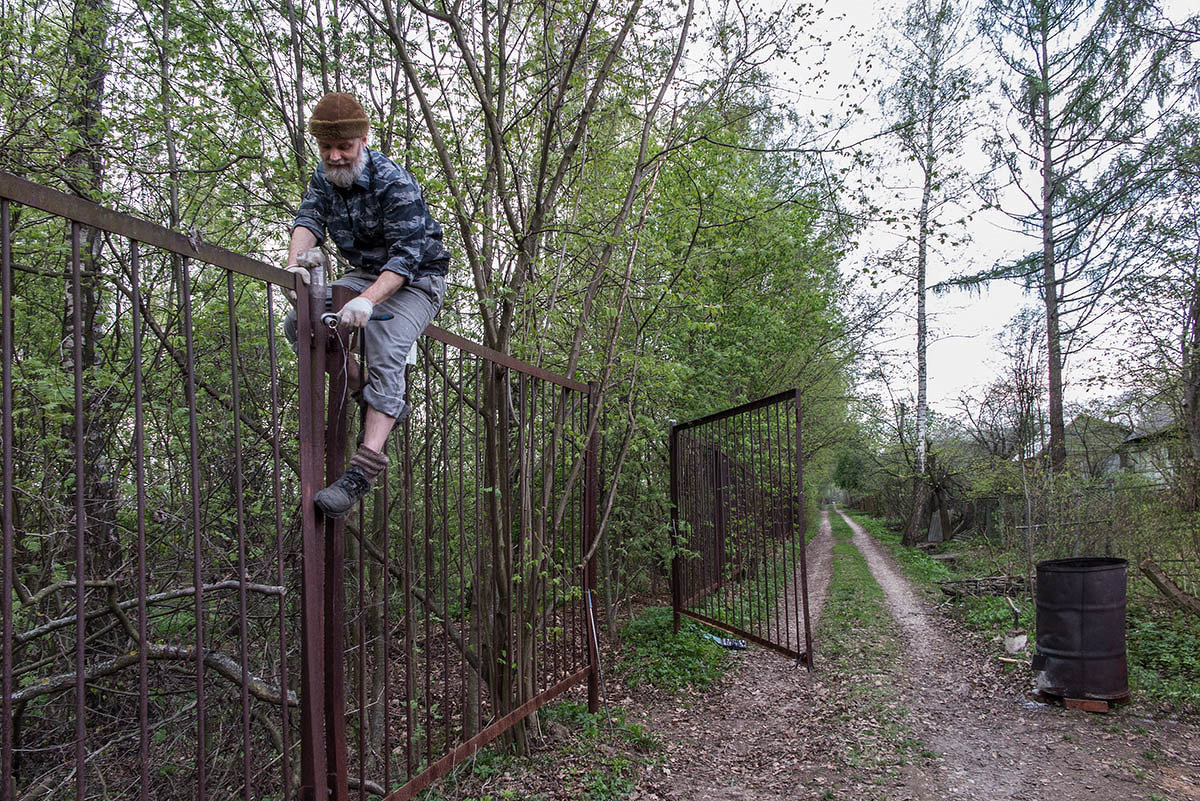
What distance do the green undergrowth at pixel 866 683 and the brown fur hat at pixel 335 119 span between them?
13.5 ft

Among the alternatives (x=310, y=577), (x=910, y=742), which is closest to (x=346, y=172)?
(x=310, y=577)

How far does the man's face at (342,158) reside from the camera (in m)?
2.24

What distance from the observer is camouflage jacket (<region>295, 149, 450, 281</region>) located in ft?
7.59

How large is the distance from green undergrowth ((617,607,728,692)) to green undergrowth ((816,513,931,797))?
1.03 m

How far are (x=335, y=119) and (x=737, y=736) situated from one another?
464 cm

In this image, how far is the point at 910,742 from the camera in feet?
15.2

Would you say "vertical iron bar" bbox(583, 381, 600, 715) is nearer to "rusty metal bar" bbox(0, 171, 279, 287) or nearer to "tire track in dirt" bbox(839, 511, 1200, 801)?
"tire track in dirt" bbox(839, 511, 1200, 801)

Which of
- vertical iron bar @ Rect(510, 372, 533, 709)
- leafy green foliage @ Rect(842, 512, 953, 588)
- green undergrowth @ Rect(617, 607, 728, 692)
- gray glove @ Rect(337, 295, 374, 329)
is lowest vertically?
leafy green foliage @ Rect(842, 512, 953, 588)

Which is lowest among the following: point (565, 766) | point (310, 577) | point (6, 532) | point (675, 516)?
point (565, 766)

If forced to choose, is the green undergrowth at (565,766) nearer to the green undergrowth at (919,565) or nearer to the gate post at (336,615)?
the gate post at (336,615)

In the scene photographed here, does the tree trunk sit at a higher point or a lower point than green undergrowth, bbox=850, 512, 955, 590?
higher

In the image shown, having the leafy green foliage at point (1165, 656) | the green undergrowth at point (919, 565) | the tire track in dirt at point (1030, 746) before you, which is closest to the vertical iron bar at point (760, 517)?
the tire track in dirt at point (1030, 746)

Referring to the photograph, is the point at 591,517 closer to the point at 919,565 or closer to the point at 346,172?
the point at 346,172

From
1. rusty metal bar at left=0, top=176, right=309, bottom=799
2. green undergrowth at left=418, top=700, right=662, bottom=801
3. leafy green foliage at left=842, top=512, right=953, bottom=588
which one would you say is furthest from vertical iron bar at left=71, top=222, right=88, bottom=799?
leafy green foliage at left=842, top=512, right=953, bottom=588
